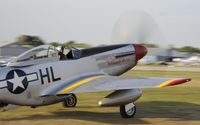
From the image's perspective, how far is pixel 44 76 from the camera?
1145 centimetres

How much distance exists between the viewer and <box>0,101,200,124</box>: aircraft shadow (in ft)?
36.9

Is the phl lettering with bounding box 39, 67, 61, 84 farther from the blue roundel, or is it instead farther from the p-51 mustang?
the blue roundel

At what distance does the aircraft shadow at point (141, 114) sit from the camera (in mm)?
11234

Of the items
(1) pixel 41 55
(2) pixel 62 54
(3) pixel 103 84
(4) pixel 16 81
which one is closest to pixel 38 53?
(1) pixel 41 55

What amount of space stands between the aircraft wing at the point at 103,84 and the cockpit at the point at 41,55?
2.62 ft

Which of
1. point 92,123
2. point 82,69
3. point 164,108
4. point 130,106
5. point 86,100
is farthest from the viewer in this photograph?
point 86,100

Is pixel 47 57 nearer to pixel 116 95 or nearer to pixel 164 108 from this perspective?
pixel 116 95

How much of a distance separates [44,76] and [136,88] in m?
2.64

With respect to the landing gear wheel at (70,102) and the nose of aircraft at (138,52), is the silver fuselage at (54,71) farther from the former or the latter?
the landing gear wheel at (70,102)

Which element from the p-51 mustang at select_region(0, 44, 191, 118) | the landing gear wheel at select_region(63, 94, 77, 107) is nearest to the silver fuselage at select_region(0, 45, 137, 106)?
the p-51 mustang at select_region(0, 44, 191, 118)

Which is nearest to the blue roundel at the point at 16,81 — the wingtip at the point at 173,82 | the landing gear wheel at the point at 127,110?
the landing gear wheel at the point at 127,110

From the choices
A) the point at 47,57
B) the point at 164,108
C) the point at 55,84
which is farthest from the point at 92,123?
the point at 164,108

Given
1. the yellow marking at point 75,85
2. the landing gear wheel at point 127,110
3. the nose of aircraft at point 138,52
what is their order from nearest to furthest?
the yellow marking at point 75,85 → the landing gear wheel at point 127,110 → the nose of aircraft at point 138,52

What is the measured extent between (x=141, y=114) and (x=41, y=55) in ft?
11.2
